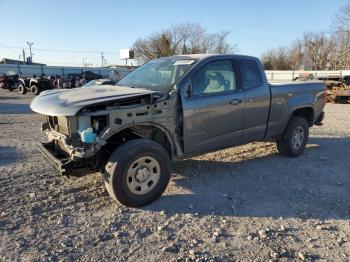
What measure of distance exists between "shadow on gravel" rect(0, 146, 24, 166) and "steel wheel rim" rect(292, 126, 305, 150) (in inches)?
202

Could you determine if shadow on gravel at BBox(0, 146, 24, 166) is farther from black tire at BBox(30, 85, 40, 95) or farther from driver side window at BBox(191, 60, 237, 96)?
black tire at BBox(30, 85, 40, 95)

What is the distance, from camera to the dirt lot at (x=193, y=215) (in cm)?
369

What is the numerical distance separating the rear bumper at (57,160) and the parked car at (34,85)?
20.0 metres

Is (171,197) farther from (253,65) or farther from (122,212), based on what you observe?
(253,65)

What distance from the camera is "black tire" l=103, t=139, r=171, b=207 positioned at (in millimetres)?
4469

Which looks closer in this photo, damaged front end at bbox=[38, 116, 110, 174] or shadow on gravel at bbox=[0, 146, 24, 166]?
damaged front end at bbox=[38, 116, 110, 174]

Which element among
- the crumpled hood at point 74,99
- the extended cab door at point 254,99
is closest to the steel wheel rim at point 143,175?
the crumpled hood at point 74,99

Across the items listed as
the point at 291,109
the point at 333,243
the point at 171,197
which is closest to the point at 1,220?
the point at 171,197

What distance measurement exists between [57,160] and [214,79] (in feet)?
8.44

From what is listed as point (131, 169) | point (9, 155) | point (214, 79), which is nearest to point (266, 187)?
point (214, 79)

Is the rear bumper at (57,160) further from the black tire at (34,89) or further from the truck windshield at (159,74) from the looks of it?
the black tire at (34,89)

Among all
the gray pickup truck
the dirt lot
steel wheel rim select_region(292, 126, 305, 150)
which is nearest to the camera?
the dirt lot

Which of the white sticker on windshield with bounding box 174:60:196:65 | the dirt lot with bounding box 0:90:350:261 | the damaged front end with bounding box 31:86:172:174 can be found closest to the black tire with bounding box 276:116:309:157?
the dirt lot with bounding box 0:90:350:261

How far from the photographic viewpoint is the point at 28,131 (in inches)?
384
